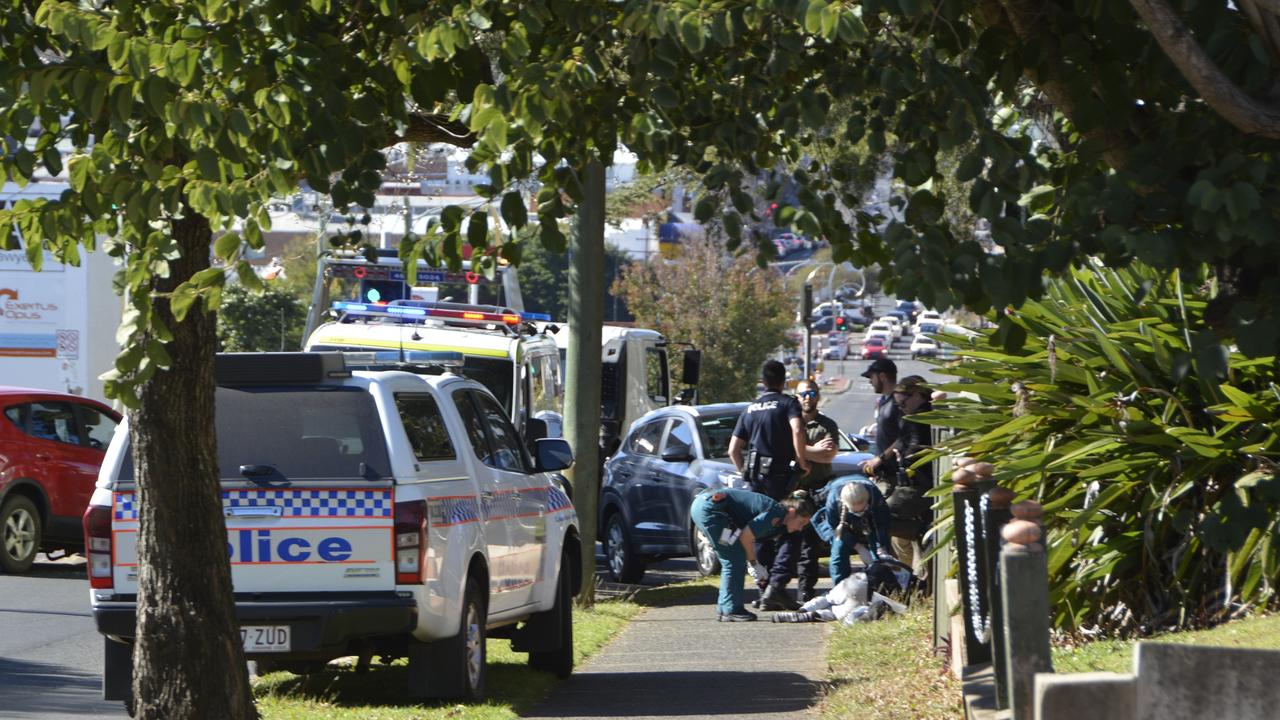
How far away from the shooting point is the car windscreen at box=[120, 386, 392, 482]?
8.22m

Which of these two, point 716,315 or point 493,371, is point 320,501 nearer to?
point 493,371

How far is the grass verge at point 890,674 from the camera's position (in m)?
7.88

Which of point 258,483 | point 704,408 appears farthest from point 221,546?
point 704,408

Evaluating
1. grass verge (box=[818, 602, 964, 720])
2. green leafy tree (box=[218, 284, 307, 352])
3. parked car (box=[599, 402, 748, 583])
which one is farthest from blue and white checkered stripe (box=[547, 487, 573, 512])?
green leafy tree (box=[218, 284, 307, 352])

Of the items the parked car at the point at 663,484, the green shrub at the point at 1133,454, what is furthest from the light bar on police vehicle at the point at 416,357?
the green shrub at the point at 1133,454

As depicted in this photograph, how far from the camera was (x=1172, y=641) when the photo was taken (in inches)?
275

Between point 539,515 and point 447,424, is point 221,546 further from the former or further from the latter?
point 539,515

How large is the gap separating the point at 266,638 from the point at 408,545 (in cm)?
81

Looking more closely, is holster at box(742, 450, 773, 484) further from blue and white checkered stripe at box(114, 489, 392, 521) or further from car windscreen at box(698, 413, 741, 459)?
blue and white checkered stripe at box(114, 489, 392, 521)

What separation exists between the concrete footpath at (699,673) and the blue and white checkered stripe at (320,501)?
1465mm

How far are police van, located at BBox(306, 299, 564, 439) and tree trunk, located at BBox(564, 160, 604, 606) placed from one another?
276 centimetres

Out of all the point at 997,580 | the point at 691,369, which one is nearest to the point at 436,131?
the point at 997,580

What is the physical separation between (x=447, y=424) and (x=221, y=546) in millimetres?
2109

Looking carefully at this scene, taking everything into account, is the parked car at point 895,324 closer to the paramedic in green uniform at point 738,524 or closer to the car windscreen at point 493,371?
the car windscreen at point 493,371
